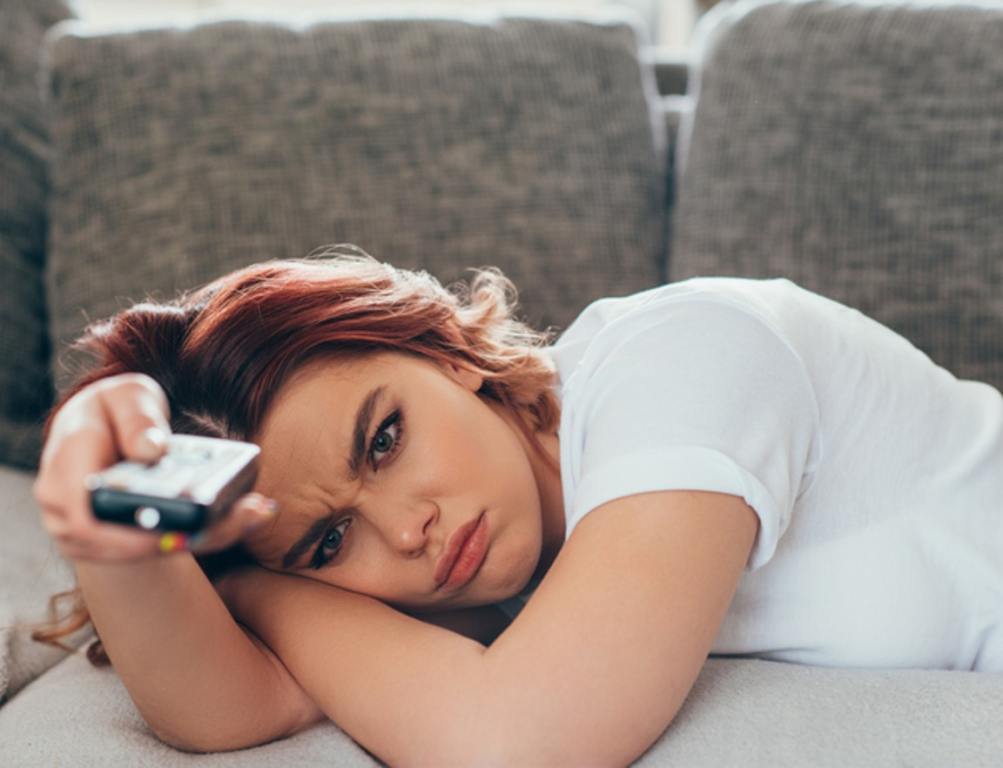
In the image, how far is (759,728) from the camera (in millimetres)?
739

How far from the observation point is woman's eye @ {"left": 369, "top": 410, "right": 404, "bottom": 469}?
0.86 m

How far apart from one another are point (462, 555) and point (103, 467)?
0.36 metres

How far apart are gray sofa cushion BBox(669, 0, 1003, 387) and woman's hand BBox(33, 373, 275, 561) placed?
956 millimetres

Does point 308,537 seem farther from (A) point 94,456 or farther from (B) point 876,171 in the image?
(B) point 876,171

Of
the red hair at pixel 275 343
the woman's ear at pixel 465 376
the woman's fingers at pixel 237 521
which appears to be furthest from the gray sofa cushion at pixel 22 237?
the woman's fingers at pixel 237 521

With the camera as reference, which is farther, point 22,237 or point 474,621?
point 22,237

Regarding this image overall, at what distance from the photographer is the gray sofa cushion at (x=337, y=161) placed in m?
1.40

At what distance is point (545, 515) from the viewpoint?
102 cm

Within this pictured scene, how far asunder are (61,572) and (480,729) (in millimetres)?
662

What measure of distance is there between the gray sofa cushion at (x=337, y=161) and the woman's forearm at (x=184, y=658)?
682mm

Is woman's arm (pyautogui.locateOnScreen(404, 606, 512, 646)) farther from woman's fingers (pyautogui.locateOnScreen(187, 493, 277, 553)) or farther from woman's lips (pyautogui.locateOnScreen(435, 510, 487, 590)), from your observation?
woman's fingers (pyautogui.locateOnScreen(187, 493, 277, 553))

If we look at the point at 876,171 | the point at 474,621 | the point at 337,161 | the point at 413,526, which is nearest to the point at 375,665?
the point at 413,526

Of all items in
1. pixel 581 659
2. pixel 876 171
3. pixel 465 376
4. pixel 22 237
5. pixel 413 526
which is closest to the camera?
pixel 581 659

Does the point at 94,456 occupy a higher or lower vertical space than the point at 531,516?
higher
